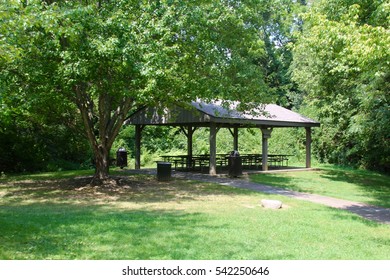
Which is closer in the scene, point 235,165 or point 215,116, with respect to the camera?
point 215,116

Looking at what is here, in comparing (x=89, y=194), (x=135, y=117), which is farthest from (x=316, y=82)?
(x=89, y=194)

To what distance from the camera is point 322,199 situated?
→ 12453 millimetres

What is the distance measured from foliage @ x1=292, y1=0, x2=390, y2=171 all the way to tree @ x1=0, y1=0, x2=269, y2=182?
2527 millimetres

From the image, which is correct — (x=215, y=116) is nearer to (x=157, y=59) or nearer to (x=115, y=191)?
(x=115, y=191)

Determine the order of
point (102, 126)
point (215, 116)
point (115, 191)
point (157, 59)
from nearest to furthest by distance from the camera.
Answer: point (157, 59), point (115, 191), point (102, 126), point (215, 116)

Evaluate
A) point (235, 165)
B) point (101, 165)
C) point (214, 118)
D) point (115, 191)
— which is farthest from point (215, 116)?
point (115, 191)

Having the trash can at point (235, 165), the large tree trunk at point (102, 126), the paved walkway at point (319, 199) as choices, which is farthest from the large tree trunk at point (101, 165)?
the trash can at point (235, 165)

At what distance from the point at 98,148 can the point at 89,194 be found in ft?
8.34

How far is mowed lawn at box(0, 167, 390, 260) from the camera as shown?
6.18 m

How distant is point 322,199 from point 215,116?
6814 mm

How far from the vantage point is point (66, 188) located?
579 inches

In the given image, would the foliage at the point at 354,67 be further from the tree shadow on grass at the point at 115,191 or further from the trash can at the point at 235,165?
the tree shadow on grass at the point at 115,191

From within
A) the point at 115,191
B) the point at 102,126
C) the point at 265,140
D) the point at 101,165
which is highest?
the point at 102,126
